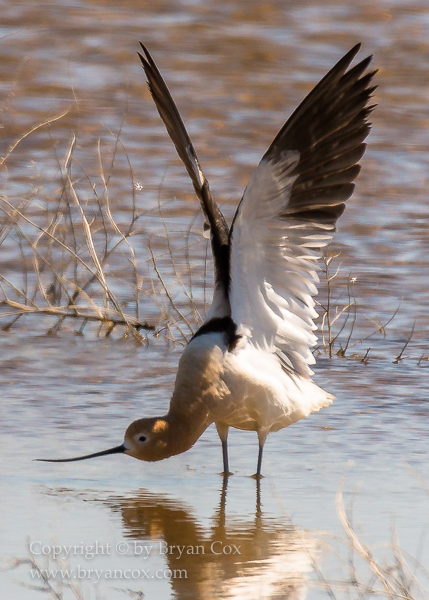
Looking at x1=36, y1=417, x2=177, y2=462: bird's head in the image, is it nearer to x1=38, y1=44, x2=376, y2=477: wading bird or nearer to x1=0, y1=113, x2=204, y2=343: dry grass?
x1=38, y1=44, x2=376, y2=477: wading bird

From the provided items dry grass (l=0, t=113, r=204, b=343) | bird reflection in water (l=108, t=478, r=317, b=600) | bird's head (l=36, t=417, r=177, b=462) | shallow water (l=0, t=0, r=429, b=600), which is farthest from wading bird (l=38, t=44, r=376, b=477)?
dry grass (l=0, t=113, r=204, b=343)

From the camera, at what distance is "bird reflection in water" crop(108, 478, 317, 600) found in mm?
3779

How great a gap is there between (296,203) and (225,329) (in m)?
0.57

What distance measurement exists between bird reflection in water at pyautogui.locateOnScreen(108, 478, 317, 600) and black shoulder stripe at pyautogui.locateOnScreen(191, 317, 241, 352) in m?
0.59

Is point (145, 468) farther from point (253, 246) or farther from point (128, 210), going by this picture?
point (128, 210)

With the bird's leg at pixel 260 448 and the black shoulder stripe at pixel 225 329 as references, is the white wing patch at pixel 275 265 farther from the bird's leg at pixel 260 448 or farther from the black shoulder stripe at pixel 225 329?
the bird's leg at pixel 260 448

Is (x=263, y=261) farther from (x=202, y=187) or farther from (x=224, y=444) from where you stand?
(x=224, y=444)

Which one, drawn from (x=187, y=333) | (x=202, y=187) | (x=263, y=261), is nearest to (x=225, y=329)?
(x=263, y=261)

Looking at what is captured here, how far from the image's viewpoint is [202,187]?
188 inches

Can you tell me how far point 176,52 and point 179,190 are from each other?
11.6 ft

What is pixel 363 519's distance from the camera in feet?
14.3

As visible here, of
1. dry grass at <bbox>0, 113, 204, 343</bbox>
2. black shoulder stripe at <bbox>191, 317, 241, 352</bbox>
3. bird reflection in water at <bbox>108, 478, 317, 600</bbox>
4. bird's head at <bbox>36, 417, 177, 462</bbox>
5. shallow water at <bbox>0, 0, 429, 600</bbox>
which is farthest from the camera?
dry grass at <bbox>0, 113, 204, 343</bbox>

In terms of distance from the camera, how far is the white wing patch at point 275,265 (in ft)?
15.6

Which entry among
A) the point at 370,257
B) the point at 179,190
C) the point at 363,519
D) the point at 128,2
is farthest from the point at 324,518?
the point at 128,2
